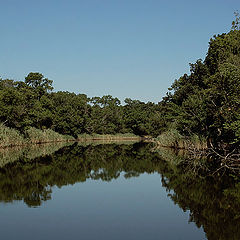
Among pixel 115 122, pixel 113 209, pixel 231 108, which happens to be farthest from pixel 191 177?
Result: pixel 115 122

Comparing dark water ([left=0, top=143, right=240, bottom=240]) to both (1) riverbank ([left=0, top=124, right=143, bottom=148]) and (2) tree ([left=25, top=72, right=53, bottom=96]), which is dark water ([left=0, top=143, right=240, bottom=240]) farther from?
(2) tree ([left=25, top=72, right=53, bottom=96])

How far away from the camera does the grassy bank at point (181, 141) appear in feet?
108

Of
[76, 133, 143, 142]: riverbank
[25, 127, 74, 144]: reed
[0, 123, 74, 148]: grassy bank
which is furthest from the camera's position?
[76, 133, 143, 142]: riverbank

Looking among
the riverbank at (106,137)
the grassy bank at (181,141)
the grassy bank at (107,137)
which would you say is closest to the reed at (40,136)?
the riverbank at (106,137)

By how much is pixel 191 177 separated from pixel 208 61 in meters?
21.1

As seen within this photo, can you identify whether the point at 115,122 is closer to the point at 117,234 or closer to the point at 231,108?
the point at 231,108

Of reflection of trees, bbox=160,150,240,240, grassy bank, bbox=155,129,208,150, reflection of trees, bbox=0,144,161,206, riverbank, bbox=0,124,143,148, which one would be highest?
riverbank, bbox=0,124,143,148

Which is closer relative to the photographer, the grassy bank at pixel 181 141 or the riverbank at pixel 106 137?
the grassy bank at pixel 181 141

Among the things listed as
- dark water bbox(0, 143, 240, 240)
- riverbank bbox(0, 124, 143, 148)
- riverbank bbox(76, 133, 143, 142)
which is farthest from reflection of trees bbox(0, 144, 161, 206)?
riverbank bbox(76, 133, 143, 142)

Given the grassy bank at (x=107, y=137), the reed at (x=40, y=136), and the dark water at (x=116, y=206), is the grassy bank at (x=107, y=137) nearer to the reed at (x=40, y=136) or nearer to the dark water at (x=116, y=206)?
the reed at (x=40, y=136)

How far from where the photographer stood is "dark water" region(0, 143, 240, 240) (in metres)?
8.64

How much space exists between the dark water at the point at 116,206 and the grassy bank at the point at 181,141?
13.3 m

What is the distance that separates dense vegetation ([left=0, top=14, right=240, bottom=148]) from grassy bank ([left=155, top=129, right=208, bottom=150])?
21 centimetres

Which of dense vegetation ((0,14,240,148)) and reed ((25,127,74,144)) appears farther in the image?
reed ((25,127,74,144))
